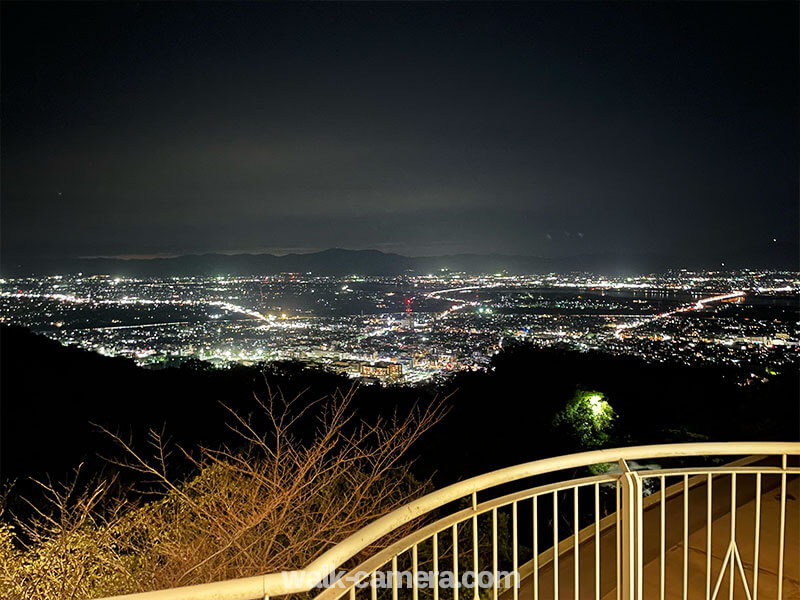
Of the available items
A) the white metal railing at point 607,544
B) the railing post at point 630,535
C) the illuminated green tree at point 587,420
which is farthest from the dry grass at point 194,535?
the illuminated green tree at point 587,420

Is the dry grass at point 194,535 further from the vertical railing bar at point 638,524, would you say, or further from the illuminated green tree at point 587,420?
the illuminated green tree at point 587,420

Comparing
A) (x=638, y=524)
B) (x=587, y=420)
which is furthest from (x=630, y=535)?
(x=587, y=420)

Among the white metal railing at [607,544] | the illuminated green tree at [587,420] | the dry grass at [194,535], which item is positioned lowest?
the illuminated green tree at [587,420]

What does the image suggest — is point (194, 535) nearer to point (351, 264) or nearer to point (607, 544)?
point (607, 544)

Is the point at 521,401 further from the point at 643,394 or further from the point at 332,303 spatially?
the point at 332,303

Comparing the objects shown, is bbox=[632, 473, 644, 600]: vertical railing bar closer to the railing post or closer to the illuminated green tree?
the railing post

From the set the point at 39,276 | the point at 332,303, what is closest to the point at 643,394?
the point at 332,303

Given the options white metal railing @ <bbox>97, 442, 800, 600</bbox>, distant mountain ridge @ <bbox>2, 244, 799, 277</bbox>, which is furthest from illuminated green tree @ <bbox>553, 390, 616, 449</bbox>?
distant mountain ridge @ <bbox>2, 244, 799, 277</bbox>
